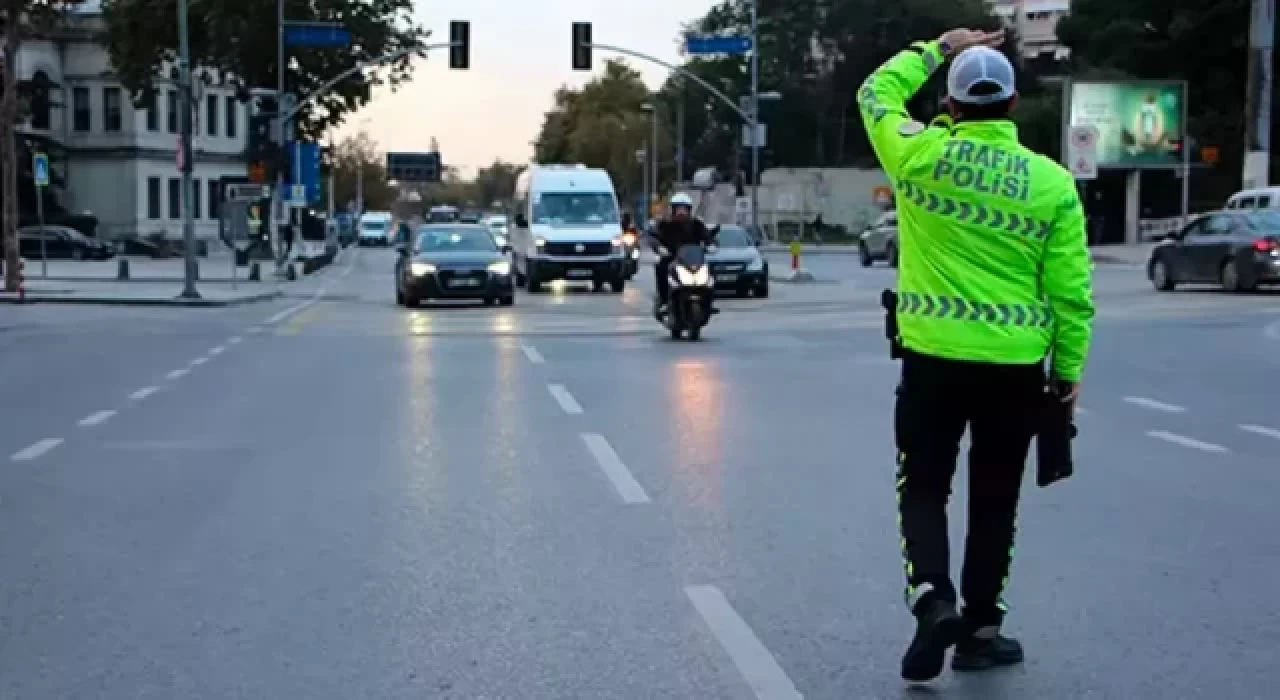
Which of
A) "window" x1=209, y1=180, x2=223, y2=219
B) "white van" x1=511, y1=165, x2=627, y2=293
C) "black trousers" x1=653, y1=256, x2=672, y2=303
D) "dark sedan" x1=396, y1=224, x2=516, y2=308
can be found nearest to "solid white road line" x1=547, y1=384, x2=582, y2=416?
"black trousers" x1=653, y1=256, x2=672, y2=303

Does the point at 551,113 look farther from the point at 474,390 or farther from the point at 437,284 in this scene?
the point at 474,390

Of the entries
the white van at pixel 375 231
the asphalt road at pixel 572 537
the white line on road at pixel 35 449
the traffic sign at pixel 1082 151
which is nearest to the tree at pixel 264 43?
the traffic sign at pixel 1082 151

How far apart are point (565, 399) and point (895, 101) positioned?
371 inches

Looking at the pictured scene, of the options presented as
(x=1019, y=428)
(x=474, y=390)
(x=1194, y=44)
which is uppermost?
(x=1194, y=44)

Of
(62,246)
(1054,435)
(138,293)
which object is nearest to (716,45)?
(138,293)

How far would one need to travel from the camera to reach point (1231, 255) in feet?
101

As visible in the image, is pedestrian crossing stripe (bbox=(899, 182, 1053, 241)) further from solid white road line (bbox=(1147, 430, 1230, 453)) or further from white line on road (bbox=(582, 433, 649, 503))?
solid white road line (bbox=(1147, 430, 1230, 453))

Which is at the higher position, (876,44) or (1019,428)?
(876,44)

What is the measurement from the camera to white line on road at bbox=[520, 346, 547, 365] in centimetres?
1894

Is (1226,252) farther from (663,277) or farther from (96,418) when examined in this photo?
(96,418)

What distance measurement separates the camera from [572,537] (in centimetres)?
832

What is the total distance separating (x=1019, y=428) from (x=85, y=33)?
7796 cm

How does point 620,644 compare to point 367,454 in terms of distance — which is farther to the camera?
point 367,454

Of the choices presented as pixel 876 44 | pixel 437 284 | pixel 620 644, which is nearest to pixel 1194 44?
pixel 876 44
